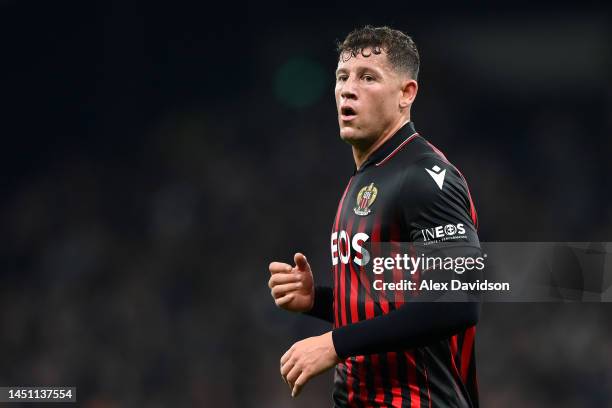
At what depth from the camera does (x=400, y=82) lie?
3.13 meters

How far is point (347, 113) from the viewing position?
3.06m

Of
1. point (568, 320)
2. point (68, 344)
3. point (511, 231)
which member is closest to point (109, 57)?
point (68, 344)

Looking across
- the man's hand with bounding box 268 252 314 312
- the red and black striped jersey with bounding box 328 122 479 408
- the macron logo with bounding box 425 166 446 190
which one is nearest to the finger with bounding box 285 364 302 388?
the red and black striped jersey with bounding box 328 122 479 408

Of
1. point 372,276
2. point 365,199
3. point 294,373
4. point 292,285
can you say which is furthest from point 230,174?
point 294,373

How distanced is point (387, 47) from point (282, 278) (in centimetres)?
98

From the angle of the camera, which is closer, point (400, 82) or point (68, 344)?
point (400, 82)

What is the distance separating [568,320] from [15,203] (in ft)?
22.5

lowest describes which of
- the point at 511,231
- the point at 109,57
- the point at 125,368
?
the point at 125,368

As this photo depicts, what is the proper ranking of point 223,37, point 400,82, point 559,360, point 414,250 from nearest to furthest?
point 414,250 < point 400,82 < point 559,360 < point 223,37

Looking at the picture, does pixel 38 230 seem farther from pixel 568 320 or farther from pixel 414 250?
pixel 414 250

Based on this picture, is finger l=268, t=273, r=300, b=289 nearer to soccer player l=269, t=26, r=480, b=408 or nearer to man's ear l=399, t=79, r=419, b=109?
soccer player l=269, t=26, r=480, b=408

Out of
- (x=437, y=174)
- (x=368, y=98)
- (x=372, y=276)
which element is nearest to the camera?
(x=437, y=174)

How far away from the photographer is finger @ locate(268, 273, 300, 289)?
10.3 feet

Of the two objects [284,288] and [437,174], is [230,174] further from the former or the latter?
[437,174]
